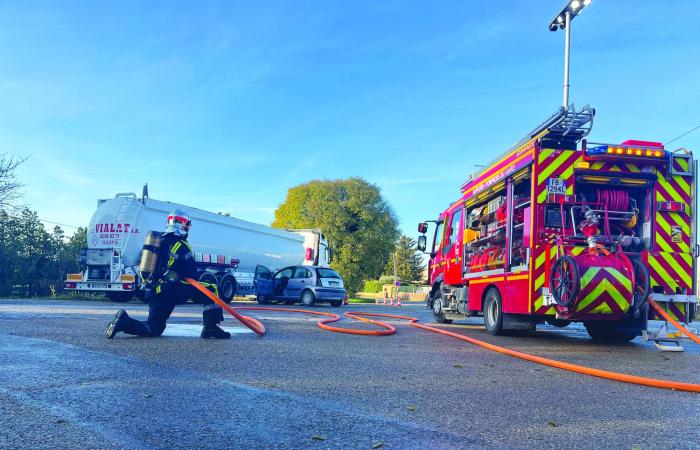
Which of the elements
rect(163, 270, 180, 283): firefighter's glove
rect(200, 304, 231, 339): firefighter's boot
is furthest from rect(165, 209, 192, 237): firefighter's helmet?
rect(200, 304, 231, 339): firefighter's boot

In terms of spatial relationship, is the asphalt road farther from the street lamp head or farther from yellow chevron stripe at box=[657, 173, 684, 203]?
the street lamp head

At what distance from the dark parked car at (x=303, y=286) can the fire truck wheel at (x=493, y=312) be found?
441 inches

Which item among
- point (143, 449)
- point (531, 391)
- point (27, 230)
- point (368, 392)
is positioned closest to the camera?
point (143, 449)

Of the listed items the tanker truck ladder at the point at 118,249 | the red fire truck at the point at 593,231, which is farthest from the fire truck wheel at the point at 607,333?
the tanker truck ladder at the point at 118,249

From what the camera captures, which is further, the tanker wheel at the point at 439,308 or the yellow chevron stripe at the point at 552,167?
the tanker wheel at the point at 439,308

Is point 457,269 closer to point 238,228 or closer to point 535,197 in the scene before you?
point 535,197

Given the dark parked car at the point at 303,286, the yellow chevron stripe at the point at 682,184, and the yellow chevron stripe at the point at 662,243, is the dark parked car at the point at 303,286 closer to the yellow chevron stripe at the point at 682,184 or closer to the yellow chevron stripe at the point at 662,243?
the yellow chevron stripe at the point at 662,243

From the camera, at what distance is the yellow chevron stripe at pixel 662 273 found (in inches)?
334

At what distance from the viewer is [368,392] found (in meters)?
4.49

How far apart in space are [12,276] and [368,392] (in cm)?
2231

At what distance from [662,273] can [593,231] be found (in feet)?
4.06

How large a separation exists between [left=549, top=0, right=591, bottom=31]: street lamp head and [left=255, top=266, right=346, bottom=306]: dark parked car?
11.8 metres

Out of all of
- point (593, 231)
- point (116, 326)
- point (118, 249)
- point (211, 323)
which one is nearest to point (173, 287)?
point (211, 323)

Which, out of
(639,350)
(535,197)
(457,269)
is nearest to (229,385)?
(535,197)
